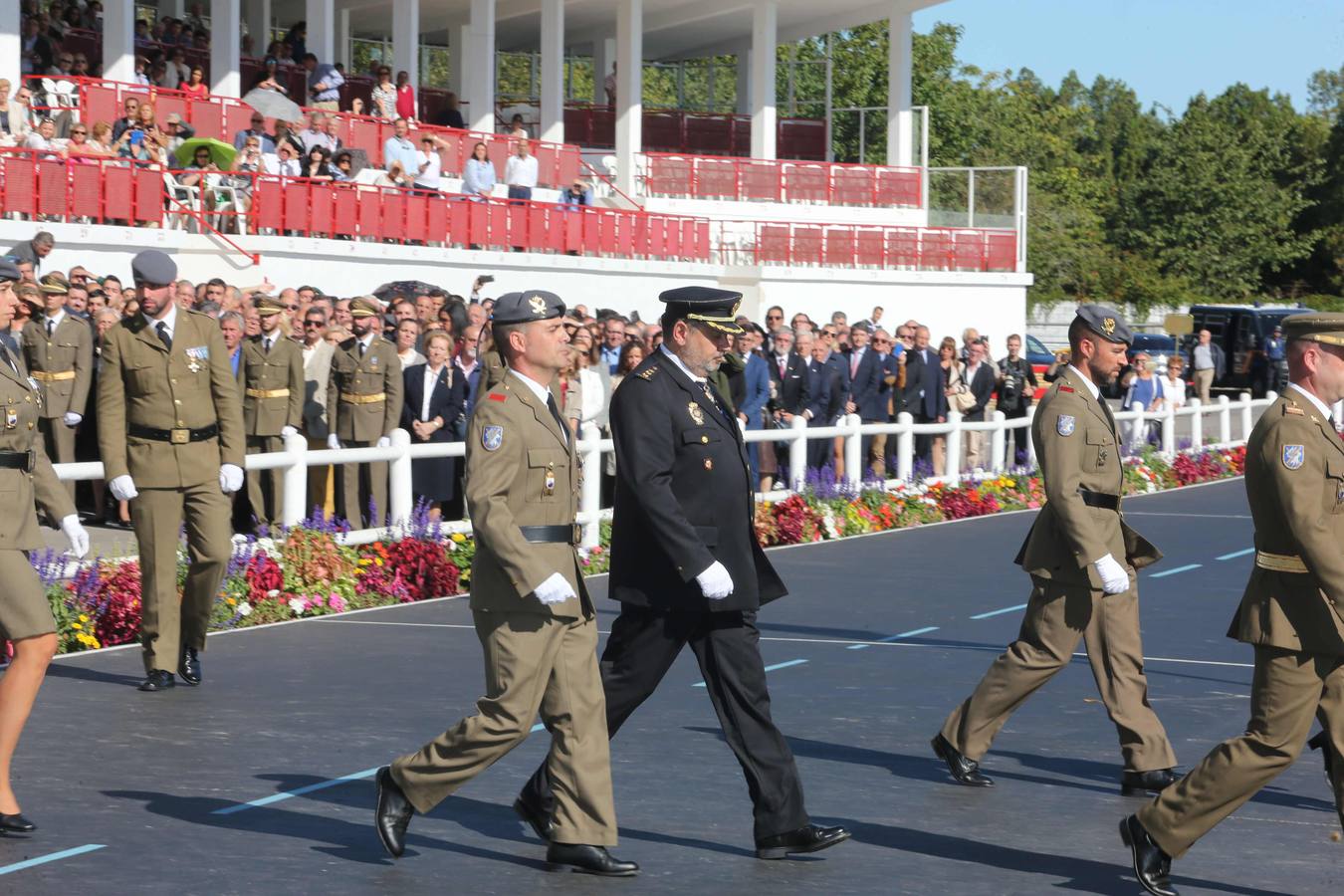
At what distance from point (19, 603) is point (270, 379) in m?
8.79

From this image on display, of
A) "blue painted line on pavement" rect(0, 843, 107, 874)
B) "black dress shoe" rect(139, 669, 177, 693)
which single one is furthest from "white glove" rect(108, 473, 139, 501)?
"blue painted line on pavement" rect(0, 843, 107, 874)

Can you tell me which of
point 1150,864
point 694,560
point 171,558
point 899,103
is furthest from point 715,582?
point 899,103

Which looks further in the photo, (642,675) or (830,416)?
(830,416)

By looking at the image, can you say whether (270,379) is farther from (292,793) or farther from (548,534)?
(548,534)

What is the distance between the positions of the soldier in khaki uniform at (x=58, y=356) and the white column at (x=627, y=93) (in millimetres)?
26070

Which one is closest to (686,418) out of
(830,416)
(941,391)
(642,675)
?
(642,675)

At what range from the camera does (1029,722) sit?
9820mm

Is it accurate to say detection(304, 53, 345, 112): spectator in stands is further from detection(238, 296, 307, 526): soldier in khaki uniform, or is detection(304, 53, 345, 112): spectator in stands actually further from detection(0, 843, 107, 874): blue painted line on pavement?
detection(0, 843, 107, 874): blue painted line on pavement

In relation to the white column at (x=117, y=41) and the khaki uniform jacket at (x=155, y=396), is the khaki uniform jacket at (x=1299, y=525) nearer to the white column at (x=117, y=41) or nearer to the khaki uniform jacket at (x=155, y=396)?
the khaki uniform jacket at (x=155, y=396)

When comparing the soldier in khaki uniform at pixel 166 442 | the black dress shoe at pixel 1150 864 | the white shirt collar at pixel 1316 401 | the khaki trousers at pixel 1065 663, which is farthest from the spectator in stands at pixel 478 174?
the black dress shoe at pixel 1150 864

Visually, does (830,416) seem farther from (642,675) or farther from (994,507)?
(642,675)

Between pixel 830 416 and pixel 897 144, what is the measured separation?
90.3ft

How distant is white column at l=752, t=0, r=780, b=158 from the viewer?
148ft

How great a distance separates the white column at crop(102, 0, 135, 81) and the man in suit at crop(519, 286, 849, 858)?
990 inches
